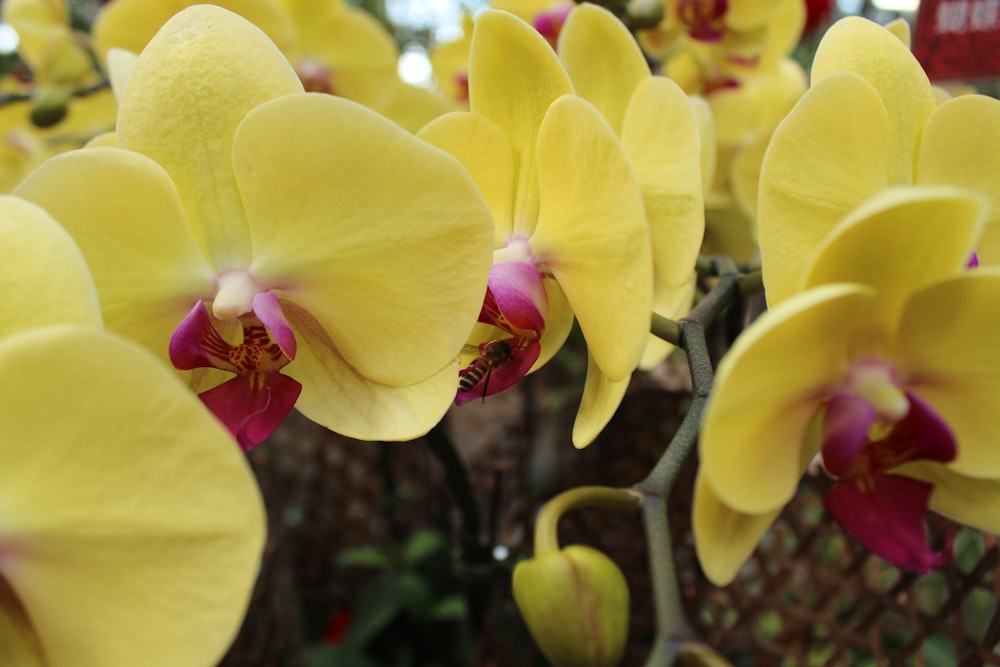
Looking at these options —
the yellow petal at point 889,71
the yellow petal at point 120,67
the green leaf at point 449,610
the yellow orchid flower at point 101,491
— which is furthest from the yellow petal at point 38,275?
the green leaf at point 449,610

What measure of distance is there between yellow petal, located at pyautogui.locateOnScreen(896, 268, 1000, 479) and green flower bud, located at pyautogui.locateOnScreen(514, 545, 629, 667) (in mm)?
157

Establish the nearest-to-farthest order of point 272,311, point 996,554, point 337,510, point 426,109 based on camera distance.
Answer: point 272,311 < point 996,554 < point 426,109 < point 337,510

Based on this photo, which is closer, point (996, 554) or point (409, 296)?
point (409, 296)

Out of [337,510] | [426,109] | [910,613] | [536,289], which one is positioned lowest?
[337,510]

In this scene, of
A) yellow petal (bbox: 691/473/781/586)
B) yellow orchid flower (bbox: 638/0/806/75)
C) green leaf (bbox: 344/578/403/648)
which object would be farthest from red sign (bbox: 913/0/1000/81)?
green leaf (bbox: 344/578/403/648)

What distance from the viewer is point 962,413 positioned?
36cm

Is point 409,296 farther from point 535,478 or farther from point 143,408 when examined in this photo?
point 535,478

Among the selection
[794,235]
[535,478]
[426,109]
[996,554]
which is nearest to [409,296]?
[794,235]

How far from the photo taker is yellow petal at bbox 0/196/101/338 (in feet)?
0.98

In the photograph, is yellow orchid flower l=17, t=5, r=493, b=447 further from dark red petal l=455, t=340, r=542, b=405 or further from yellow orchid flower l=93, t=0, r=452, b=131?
yellow orchid flower l=93, t=0, r=452, b=131

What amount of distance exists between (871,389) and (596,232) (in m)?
0.14

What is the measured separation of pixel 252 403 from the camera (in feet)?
1.26

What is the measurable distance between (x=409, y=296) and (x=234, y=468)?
0.14 metres

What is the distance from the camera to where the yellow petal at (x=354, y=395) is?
1.28 feet
